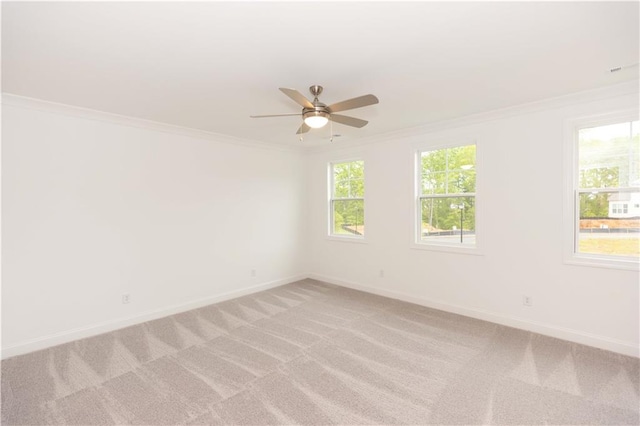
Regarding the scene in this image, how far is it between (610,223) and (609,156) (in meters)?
Answer: 0.69

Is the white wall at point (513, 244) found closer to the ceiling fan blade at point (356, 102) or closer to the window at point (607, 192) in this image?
the window at point (607, 192)

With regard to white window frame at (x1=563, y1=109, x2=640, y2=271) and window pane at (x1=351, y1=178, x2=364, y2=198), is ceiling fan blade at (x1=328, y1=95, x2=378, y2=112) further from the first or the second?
window pane at (x1=351, y1=178, x2=364, y2=198)

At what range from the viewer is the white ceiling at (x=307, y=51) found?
70.3 inches

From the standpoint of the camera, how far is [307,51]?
2199 millimetres

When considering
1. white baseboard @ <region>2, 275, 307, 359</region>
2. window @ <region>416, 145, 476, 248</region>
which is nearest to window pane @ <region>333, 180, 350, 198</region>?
window @ <region>416, 145, 476, 248</region>

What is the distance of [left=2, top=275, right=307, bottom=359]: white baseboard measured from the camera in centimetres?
307

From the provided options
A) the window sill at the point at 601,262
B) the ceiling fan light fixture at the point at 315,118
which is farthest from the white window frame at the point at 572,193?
the ceiling fan light fixture at the point at 315,118

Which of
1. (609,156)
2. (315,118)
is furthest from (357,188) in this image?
(609,156)

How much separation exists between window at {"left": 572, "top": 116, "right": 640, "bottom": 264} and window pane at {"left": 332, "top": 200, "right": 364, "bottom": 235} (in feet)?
9.69

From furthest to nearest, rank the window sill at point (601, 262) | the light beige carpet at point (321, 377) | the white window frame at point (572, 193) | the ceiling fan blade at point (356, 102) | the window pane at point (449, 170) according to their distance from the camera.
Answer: the window pane at point (449, 170)
the white window frame at point (572, 193)
the window sill at point (601, 262)
the ceiling fan blade at point (356, 102)
the light beige carpet at point (321, 377)

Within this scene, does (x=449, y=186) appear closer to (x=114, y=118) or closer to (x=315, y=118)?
(x=315, y=118)

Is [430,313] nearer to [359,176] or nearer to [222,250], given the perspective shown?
[359,176]

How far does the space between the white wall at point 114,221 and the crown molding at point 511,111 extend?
6.85ft

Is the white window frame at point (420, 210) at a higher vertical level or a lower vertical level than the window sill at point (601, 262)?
higher
